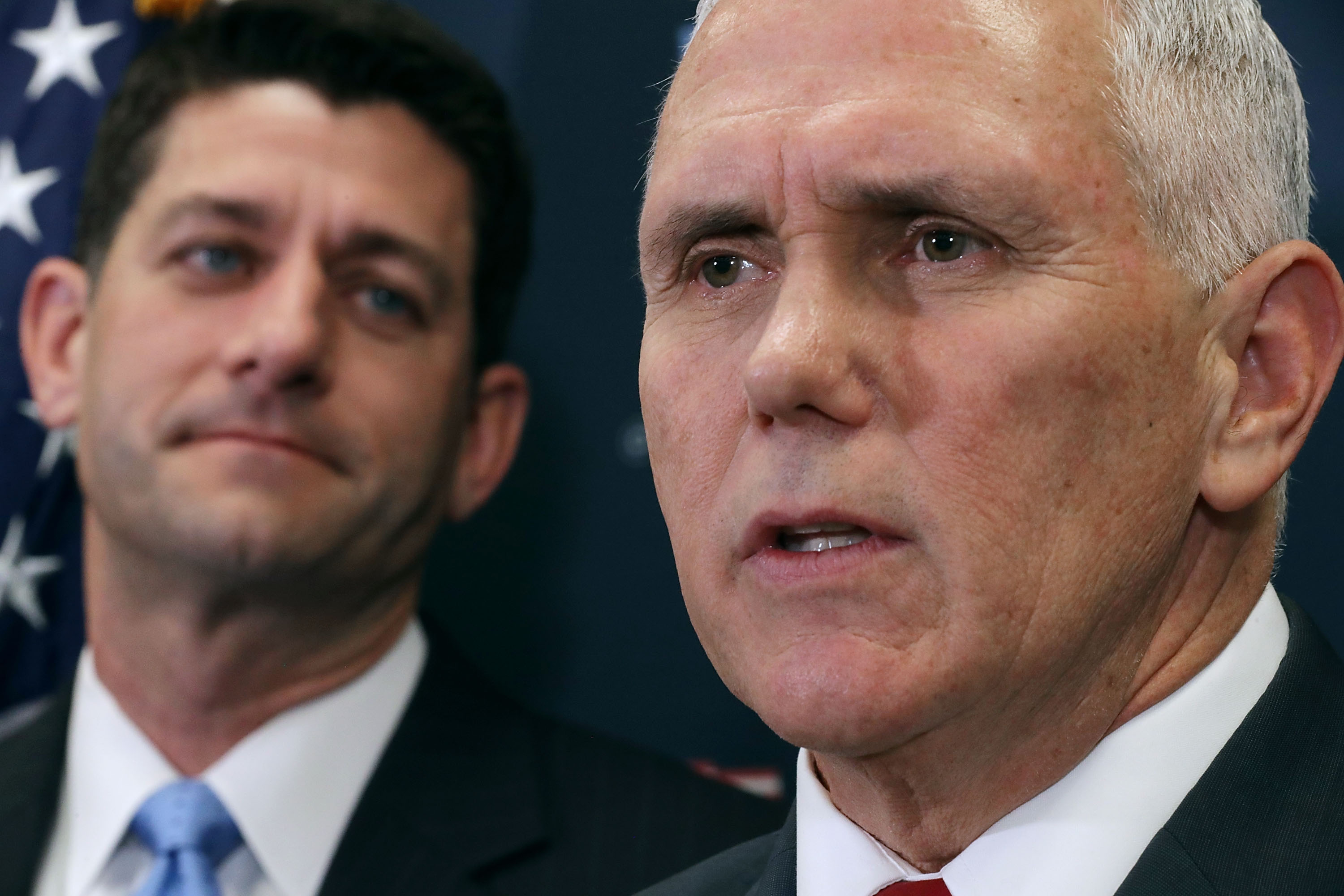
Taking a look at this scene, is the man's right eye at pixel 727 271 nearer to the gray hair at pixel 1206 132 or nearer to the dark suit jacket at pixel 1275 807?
the gray hair at pixel 1206 132

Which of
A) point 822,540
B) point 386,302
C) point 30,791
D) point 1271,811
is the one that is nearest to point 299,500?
point 386,302

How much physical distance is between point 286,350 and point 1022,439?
1.50 metres

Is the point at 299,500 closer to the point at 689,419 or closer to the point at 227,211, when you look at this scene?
the point at 227,211

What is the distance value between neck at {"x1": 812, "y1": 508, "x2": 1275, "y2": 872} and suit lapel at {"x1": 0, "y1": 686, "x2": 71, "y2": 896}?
1.62 meters

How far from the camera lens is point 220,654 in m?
2.71

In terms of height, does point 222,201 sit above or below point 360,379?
above

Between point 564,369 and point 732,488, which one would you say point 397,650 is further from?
point 732,488

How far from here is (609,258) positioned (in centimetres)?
302

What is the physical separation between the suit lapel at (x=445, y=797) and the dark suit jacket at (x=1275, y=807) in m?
1.29

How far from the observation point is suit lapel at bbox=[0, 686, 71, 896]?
2574 millimetres

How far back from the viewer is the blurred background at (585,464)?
290 centimetres

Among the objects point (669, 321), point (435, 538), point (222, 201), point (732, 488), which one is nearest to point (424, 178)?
point (222, 201)

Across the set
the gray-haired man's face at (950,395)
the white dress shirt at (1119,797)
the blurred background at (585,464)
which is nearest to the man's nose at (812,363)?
the gray-haired man's face at (950,395)

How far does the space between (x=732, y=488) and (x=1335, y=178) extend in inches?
54.1
